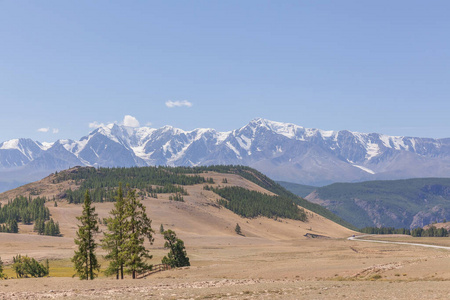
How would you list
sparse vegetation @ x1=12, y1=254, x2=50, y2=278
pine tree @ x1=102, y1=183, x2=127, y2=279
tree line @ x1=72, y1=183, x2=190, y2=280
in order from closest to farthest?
tree line @ x1=72, y1=183, x2=190, y2=280 → pine tree @ x1=102, y1=183, x2=127, y2=279 → sparse vegetation @ x1=12, y1=254, x2=50, y2=278

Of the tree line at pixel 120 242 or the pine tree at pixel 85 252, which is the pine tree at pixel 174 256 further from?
the pine tree at pixel 85 252

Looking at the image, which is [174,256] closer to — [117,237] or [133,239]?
[117,237]

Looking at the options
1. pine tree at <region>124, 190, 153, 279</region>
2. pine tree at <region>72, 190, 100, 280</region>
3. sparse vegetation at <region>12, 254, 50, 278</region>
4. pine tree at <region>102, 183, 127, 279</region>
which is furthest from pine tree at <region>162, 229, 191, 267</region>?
sparse vegetation at <region>12, 254, 50, 278</region>

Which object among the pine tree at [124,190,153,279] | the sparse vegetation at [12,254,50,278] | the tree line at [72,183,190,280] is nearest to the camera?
the pine tree at [124,190,153,279]

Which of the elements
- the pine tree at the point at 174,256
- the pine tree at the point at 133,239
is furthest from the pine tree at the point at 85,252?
the pine tree at the point at 174,256

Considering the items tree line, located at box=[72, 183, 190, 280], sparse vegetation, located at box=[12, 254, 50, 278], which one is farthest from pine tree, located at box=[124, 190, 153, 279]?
sparse vegetation, located at box=[12, 254, 50, 278]

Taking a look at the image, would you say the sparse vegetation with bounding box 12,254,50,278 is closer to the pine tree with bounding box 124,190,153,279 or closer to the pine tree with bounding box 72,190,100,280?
the pine tree with bounding box 72,190,100,280

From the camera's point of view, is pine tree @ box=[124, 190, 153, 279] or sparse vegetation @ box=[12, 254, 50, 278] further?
sparse vegetation @ box=[12, 254, 50, 278]

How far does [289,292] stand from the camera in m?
37.6

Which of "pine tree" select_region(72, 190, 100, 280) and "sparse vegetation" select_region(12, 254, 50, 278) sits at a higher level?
"pine tree" select_region(72, 190, 100, 280)

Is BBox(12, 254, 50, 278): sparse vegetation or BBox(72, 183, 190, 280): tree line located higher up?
BBox(72, 183, 190, 280): tree line

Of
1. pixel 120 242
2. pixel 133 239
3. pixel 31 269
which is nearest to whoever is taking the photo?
pixel 133 239

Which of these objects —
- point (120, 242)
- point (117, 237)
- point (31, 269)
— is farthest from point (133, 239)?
point (31, 269)

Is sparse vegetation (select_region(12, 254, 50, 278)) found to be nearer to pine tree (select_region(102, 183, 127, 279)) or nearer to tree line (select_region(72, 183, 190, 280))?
tree line (select_region(72, 183, 190, 280))
